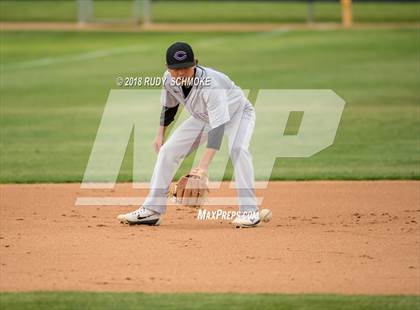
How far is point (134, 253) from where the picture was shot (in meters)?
10.5

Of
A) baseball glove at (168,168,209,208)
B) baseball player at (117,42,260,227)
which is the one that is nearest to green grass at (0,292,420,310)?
Result: baseball player at (117,42,260,227)

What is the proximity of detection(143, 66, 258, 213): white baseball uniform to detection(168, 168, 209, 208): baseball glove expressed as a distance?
0.17 m

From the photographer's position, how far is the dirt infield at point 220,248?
940 cm

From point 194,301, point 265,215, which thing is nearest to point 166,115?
point 265,215

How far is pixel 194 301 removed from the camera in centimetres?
880

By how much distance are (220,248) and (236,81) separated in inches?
690

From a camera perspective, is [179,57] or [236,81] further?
[236,81]

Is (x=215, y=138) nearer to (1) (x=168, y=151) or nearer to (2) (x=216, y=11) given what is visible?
(1) (x=168, y=151)

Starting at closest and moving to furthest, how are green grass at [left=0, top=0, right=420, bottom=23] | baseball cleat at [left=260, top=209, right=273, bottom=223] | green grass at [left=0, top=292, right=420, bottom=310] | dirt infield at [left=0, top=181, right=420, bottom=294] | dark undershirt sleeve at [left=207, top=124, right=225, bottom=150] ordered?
1. green grass at [left=0, top=292, right=420, bottom=310]
2. dirt infield at [left=0, top=181, right=420, bottom=294]
3. dark undershirt sleeve at [left=207, top=124, right=225, bottom=150]
4. baseball cleat at [left=260, top=209, right=273, bottom=223]
5. green grass at [left=0, top=0, right=420, bottom=23]

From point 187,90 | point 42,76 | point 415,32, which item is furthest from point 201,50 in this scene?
point 187,90

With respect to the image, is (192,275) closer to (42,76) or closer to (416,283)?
(416,283)

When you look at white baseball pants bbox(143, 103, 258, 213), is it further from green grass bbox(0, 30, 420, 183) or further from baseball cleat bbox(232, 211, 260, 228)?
green grass bbox(0, 30, 420, 183)

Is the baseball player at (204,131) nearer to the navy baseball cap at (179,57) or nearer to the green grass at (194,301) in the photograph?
the navy baseball cap at (179,57)

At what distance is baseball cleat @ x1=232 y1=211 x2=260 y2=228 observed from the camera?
38.5 ft
